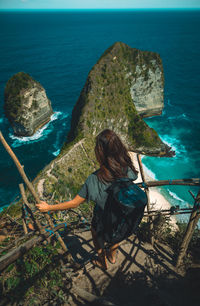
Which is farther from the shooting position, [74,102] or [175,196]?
[74,102]

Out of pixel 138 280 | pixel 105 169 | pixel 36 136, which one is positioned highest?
pixel 105 169

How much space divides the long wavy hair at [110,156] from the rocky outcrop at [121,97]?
23770mm

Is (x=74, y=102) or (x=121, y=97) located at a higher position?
(x=121, y=97)

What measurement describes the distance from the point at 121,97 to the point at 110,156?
3496 cm

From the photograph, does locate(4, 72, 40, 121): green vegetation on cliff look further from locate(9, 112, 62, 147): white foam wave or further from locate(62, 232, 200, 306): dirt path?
locate(62, 232, 200, 306): dirt path

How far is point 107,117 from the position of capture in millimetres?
31859

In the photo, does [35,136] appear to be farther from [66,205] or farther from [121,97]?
[66,205]

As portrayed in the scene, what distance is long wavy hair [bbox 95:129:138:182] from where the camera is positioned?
10.1ft

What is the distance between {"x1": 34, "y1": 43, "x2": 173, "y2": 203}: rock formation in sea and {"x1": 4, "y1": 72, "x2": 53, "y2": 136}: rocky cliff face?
9.46 metres

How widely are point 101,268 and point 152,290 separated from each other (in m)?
1.47

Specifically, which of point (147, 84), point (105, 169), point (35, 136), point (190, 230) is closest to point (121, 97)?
point (147, 84)

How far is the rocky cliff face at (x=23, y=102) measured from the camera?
3525 centimetres

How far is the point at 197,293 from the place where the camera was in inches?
194

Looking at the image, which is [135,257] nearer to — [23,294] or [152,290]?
[152,290]
